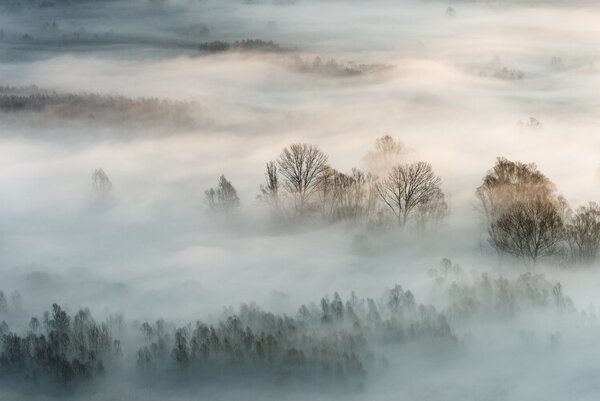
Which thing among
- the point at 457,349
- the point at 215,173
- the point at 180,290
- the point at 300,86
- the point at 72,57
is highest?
the point at 72,57

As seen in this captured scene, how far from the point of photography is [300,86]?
6.60 meters

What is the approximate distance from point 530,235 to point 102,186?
9.72 feet

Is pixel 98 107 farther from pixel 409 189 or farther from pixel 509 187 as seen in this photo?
pixel 509 187

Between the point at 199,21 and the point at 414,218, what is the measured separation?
2.13 m

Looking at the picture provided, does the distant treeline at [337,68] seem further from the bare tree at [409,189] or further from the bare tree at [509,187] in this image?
the bare tree at [509,187]

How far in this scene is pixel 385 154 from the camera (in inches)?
254

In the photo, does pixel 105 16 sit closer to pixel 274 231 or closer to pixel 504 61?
pixel 274 231

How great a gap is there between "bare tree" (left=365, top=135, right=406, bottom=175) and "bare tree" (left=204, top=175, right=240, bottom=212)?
0.96 meters

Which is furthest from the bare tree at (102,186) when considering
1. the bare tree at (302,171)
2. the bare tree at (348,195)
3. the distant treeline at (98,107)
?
the bare tree at (348,195)

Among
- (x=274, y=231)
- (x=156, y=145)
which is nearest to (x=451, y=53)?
(x=274, y=231)

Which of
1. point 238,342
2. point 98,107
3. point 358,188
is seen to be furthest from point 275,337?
point 98,107

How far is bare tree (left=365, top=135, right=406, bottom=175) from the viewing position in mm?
6441

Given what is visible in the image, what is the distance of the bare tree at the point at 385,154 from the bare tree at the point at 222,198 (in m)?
0.96

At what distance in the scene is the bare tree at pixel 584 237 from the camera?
6203 millimetres
